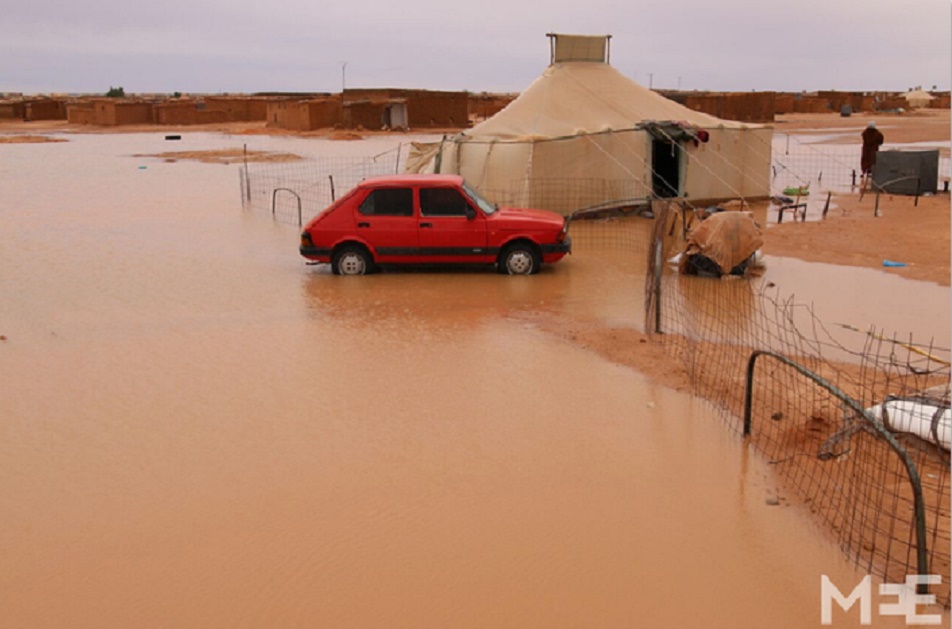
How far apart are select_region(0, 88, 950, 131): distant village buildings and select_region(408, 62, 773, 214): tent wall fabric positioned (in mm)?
33019

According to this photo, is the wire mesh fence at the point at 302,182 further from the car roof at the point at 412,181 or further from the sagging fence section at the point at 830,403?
the sagging fence section at the point at 830,403

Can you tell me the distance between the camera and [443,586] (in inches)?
206

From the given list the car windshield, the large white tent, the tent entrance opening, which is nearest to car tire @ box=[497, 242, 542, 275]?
the car windshield

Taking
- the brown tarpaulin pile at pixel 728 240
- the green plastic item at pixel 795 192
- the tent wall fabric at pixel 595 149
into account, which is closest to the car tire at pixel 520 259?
the brown tarpaulin pile at pixel 728 240

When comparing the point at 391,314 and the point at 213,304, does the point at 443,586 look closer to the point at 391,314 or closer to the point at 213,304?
the point at 391,314

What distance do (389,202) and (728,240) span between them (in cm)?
491

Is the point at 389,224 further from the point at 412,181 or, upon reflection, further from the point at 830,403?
the point at 830,403

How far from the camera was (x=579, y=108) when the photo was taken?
66.9 feet

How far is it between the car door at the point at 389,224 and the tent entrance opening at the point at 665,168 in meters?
8.82

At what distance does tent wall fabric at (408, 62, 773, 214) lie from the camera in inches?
745

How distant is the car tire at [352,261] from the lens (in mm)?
13430

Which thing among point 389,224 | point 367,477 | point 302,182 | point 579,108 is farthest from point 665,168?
point 367,477

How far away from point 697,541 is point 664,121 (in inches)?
615

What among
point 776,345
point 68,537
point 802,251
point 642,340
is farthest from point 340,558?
point 802,251
